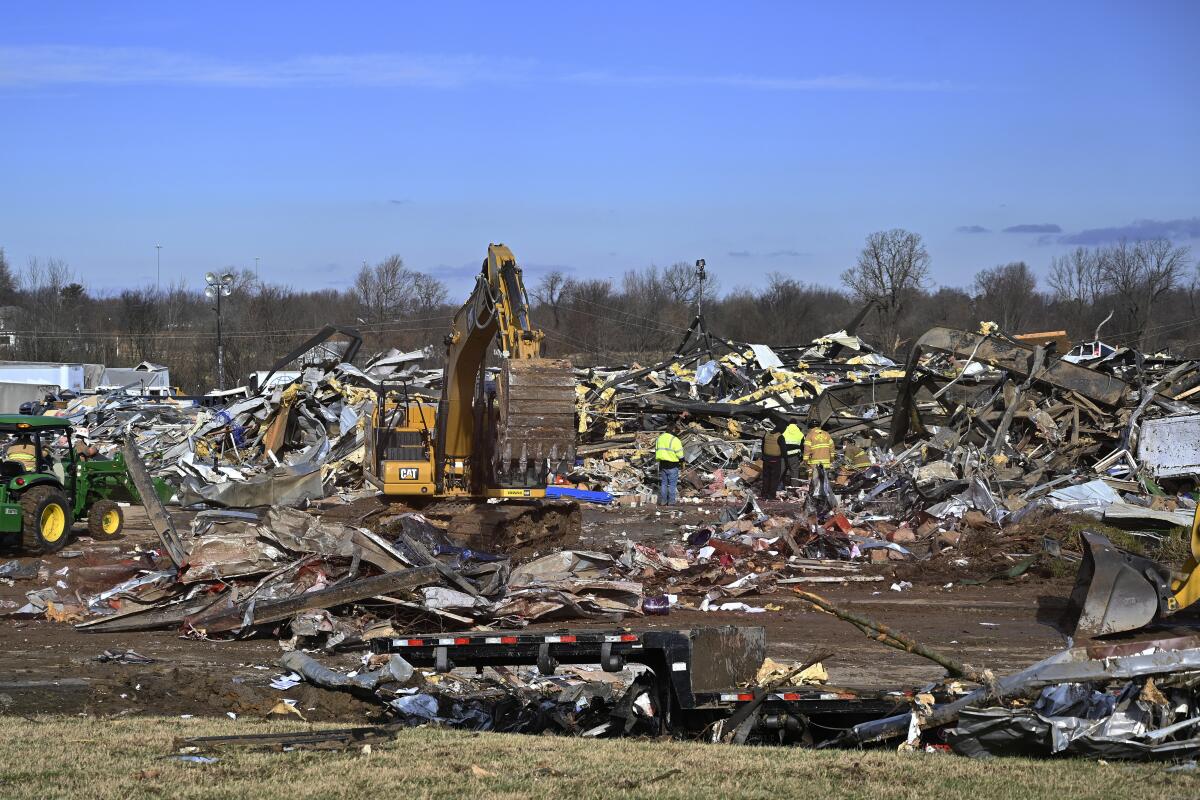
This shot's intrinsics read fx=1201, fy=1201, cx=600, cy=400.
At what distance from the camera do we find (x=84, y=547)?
1814 centimetres

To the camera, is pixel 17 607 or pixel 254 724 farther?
pixel 17 607

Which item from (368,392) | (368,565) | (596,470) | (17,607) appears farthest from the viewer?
(368,392)

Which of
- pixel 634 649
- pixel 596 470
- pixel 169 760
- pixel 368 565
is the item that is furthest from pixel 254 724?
pixel 596 470

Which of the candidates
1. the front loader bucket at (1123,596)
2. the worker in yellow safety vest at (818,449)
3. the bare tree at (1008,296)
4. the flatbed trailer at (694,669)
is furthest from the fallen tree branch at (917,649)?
the bare tree at (1008,296)

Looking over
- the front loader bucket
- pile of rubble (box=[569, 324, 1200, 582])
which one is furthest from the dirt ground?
pile of rubble (box=[569, 324, 1200, 582])

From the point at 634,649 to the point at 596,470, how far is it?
18.4m

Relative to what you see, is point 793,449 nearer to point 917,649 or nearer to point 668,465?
point 668,465

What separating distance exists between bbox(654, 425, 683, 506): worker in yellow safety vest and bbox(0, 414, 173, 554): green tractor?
31.1 feet

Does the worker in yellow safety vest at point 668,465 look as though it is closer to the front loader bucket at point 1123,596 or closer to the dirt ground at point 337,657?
the dirt ground at point 337,657

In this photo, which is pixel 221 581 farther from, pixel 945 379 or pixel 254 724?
pixel 945 379

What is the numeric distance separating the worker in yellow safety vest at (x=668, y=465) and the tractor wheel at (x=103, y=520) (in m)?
9.50

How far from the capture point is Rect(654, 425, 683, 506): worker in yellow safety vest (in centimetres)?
2247

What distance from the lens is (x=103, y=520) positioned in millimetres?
18938

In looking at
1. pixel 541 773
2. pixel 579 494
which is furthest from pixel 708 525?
pixel 541 773
